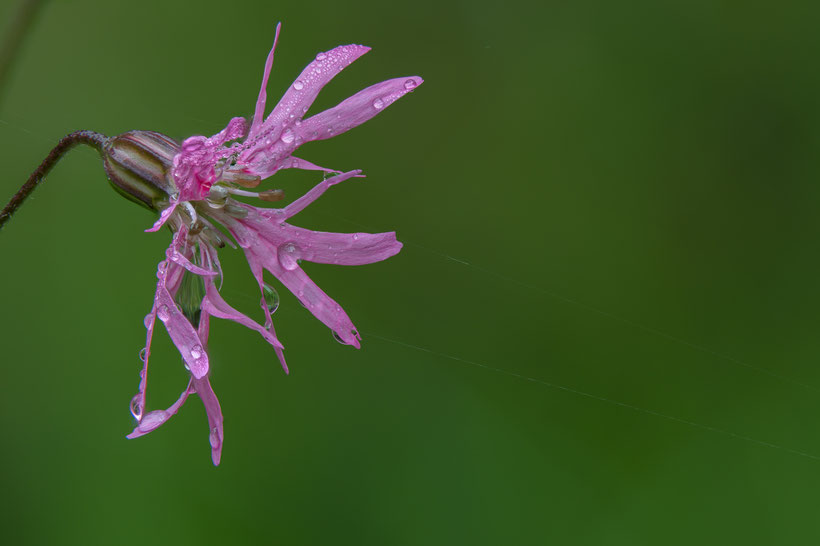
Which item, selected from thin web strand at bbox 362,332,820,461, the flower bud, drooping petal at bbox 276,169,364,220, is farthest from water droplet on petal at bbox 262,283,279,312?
thin web strand at bbox 362,332,820,461

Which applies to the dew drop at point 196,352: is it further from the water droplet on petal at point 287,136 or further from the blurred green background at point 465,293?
the blurred green background at point 465,293

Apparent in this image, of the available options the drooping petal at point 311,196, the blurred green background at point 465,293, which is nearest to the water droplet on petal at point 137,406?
the drooping petal at point 311,196

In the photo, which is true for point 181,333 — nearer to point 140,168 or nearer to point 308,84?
point 140,168

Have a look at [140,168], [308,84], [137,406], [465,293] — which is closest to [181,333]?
[137,406]

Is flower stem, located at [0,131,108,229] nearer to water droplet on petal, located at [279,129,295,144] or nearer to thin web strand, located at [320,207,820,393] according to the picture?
water droplet on petal, located at [279,129,295,144]

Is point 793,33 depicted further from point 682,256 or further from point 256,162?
point 256,162
